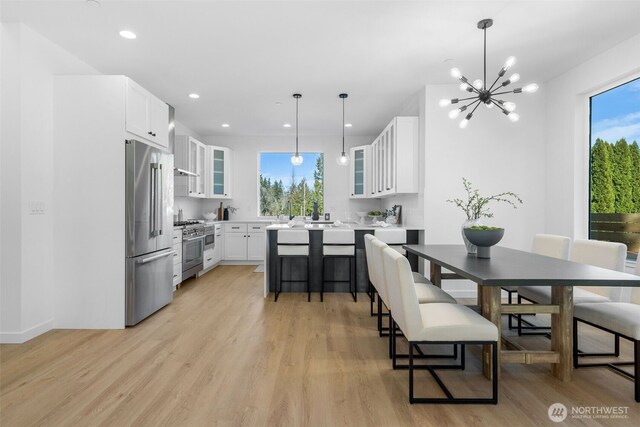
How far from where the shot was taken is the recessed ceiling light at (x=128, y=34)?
120 inches

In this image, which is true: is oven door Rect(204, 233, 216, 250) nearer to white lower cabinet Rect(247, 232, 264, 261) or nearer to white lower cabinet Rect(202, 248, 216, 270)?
white lower cabinet Rect(202, 248, 216, 270)

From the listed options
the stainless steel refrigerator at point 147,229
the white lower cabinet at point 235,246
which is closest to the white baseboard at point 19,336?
the stainless steel refrigerator at point 147,229

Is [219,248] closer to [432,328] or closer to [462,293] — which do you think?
[462,293]

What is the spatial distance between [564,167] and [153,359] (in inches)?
192

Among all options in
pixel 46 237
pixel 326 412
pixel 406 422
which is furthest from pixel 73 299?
pixel 406 422

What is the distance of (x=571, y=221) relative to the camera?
3.99 metres

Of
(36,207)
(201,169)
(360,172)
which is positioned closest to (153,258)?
(36,207)

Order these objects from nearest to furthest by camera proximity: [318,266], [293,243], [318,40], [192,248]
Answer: [318,40]
[293,243]
[318,266]
[192,248]

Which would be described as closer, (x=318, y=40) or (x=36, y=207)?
(x=36, y=207)

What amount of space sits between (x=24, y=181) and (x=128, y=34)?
64.0 inches

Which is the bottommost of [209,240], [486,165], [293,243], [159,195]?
[209,240]

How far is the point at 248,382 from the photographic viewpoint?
2234 millimetres

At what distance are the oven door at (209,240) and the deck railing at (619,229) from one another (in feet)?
18.4

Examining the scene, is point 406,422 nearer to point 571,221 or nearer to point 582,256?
point 582,256
